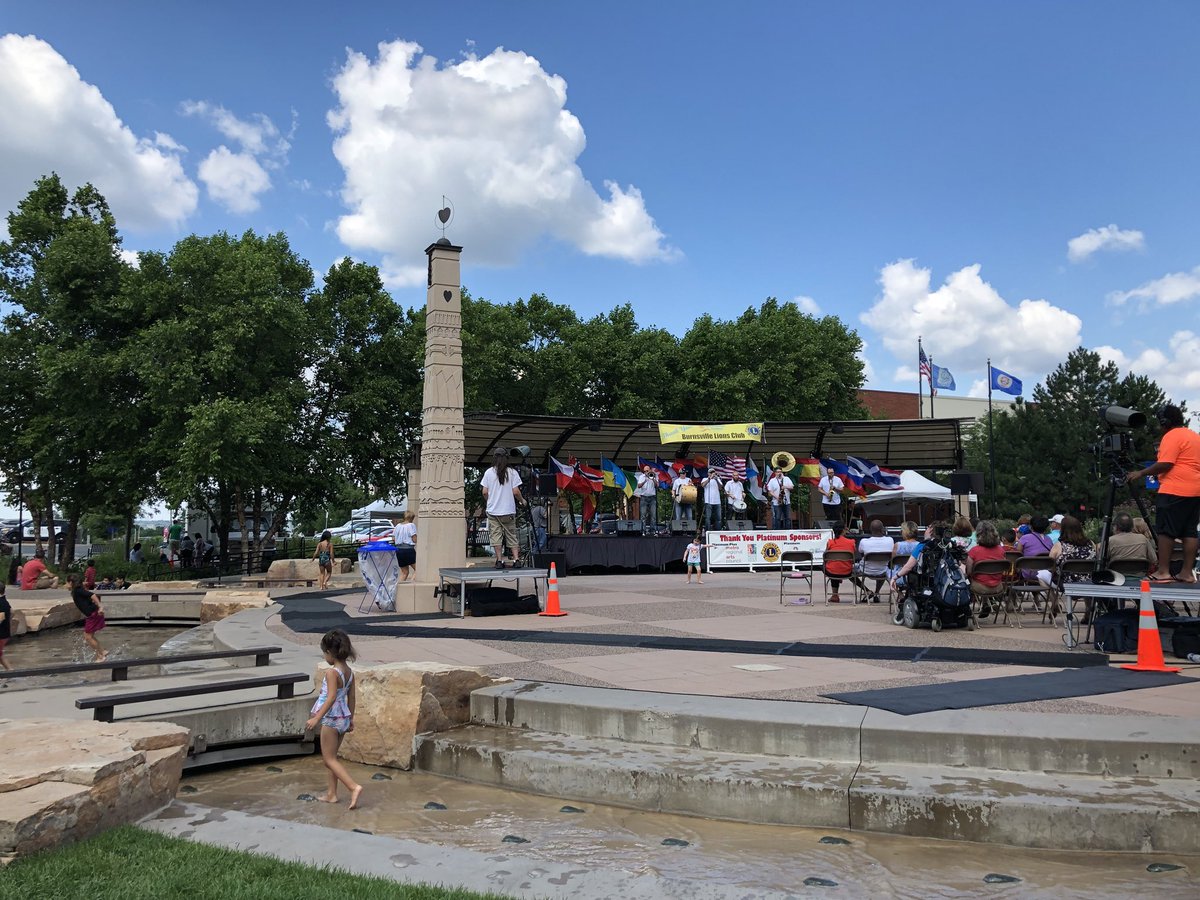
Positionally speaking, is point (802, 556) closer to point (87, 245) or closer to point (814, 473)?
point (814, 473)

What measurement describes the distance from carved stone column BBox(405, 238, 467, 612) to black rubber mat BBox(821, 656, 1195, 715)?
8985mm

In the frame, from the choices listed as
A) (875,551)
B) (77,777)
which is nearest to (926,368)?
(875,551)

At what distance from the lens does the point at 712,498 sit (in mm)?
25812

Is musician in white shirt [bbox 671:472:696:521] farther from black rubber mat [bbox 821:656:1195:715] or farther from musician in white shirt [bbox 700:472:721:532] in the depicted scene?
black rubber mat [bbox 821:656:1195:715]

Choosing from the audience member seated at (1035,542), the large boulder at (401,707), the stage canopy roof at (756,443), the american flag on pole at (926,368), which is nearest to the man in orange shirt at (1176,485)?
the audience member seated at (1035,542)

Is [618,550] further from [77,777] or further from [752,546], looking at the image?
[77,777]

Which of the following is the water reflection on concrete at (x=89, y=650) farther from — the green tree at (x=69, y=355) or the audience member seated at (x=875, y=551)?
the green tree at (x=69, y=355)

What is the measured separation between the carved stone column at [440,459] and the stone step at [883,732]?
8.10 meters

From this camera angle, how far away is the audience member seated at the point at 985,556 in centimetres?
1134

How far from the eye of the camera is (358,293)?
36.9 metres

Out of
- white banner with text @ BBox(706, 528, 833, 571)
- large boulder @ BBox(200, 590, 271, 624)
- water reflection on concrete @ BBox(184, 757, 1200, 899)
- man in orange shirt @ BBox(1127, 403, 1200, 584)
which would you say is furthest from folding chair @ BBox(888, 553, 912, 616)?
large boulder @ BBox(200, 590, 271, 624)

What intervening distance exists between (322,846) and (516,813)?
4.78 ft

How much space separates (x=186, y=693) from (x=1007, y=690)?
21.9 ft

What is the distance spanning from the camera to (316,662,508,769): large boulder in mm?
6918
